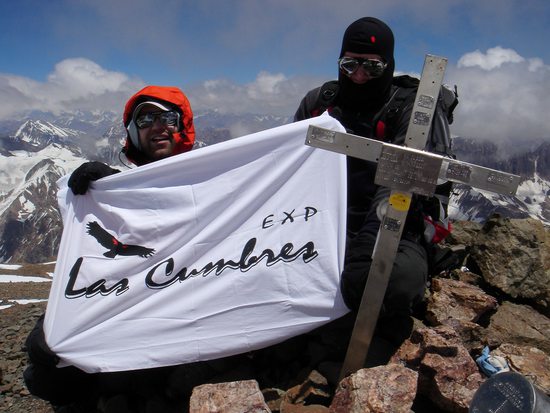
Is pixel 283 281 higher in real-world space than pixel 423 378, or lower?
higher

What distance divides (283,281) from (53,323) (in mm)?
3013

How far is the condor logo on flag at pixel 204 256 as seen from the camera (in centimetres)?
486

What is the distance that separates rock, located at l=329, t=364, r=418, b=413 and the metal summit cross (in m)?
0.55

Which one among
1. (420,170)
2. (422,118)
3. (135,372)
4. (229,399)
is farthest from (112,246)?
(422,118)

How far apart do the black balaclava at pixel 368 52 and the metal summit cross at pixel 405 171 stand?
2015mm

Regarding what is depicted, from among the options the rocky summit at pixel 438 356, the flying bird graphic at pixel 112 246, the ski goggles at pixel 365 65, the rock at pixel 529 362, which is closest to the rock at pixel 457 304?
the rocky summit at pixel 438 356

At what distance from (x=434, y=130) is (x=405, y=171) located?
4.63ft

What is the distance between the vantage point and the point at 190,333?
4895 mm

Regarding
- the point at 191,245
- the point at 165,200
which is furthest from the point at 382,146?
the point at 165,200

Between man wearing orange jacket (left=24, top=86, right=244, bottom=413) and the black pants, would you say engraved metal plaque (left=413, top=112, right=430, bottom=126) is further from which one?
man wearing orange jacket (left=24, top=86, right=244, bottom=413)

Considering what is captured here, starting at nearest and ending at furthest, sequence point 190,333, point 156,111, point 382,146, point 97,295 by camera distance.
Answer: point 382,146 < point 190,333 < point 97,295 < point 156,111

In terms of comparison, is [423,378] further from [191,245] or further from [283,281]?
[191,245]

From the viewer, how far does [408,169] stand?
3848mm

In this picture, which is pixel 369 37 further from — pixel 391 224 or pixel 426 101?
pixel 391 224
